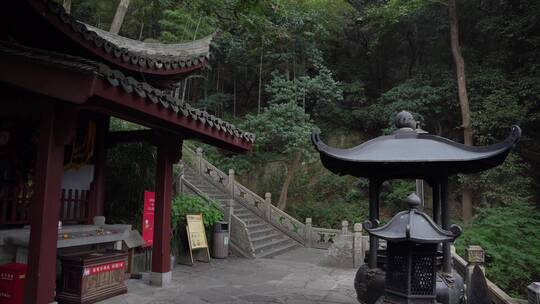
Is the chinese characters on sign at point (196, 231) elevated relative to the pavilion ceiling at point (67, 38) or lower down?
lower down

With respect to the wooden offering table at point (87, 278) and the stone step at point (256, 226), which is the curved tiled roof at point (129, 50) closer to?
the wooden offering table at point (87, 278)

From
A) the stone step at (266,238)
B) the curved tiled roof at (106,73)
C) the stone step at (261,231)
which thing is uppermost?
the curved tiled roof at (106,73)

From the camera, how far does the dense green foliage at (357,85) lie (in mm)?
14133

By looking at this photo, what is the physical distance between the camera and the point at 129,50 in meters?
7.93

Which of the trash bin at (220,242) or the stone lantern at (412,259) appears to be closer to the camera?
the stone lantern at (412,259)

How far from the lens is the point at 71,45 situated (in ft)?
18.5

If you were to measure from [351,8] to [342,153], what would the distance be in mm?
17247

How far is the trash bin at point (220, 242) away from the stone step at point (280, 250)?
1.06m

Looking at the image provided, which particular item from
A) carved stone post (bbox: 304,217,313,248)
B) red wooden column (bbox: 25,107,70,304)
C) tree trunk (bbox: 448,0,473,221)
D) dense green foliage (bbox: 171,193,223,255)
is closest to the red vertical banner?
dense green foliage (bbox: 171,193,223,255)

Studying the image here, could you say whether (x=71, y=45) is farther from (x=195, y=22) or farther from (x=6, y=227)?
(x=195, y=22)

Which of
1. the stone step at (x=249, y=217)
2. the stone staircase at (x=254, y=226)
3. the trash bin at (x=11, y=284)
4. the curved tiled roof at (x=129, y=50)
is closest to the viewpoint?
the trash bin at (x=11, y=284)

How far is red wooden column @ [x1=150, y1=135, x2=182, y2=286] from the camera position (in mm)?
6758

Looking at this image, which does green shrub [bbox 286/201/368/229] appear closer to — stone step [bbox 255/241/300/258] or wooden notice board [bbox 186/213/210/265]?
stone step [bbox 255/241/300/258]

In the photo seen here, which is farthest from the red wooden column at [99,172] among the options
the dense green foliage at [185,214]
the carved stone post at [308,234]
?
the carved stone post at [308,234]
